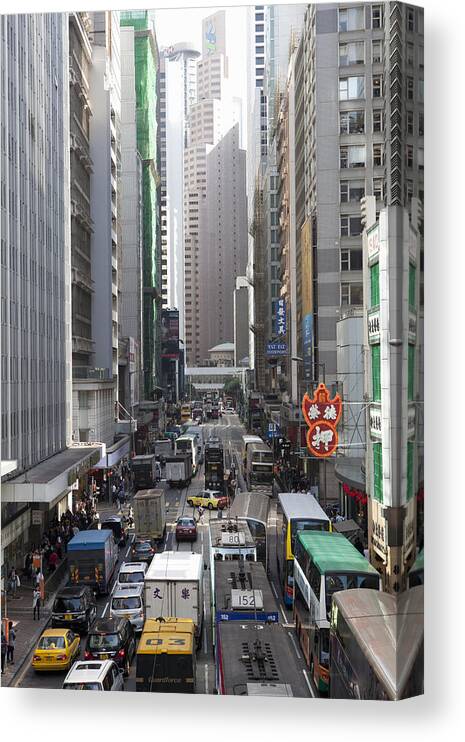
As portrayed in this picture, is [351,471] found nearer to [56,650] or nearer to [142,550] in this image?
[142,550]

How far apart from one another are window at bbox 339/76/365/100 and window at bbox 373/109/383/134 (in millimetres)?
A: 603

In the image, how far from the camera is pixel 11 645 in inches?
519

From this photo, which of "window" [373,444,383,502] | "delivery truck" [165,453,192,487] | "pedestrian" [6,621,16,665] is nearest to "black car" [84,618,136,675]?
"pedestrian" [6,621,16,665]

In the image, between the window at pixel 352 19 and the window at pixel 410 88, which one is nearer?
the window at pixel 410 88

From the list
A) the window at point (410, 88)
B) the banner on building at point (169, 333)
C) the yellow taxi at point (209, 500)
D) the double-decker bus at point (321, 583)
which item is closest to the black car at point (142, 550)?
the yellow taxi at point (209, 500)

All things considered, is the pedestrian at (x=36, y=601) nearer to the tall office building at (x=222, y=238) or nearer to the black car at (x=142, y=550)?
the black car at (x=142, y=550)

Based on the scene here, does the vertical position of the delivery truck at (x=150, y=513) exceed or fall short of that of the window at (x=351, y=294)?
it falls short

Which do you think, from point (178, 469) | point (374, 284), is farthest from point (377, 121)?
point (178, 469)

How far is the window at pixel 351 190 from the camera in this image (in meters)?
13.1

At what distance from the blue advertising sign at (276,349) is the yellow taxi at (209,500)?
3037 mm

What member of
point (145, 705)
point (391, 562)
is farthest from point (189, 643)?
point (391, 562)

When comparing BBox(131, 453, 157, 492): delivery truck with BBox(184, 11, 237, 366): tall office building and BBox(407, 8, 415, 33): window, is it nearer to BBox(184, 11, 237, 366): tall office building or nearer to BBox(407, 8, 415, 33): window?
BBox(184, 11, 237, 366): tall office building

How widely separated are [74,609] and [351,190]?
9013 mm

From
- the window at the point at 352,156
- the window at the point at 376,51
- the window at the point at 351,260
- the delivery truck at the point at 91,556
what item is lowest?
the delivery truck at the point at 91,556
